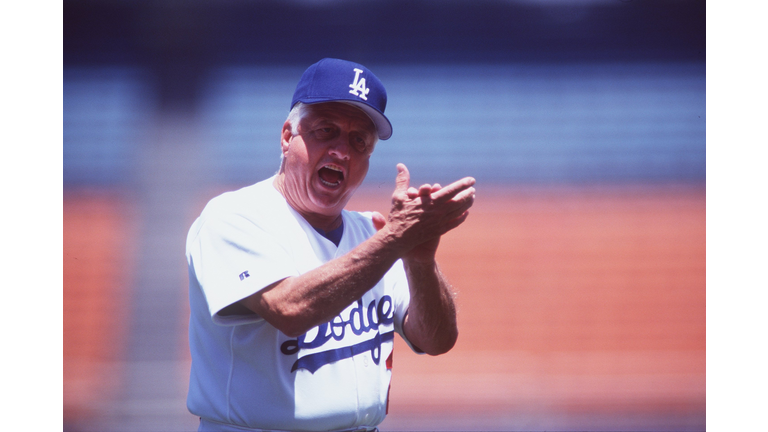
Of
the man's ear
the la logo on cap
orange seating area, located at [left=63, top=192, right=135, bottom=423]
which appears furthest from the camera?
orange seating area, located at [left=63, top=192, right=135, bottom=423]

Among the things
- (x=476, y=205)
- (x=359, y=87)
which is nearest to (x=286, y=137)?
(x=359, y=87)

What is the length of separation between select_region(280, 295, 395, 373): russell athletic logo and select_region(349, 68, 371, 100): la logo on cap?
2.20ft

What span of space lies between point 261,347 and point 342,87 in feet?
2.72

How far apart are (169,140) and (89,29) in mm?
1160

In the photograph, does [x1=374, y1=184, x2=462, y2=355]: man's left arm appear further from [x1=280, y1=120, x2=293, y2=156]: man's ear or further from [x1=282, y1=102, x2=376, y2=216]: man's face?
[x1=280, y1=120, x2=293, y2=156]: man's ear

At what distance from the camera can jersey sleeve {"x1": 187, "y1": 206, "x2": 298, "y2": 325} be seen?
120 centimetres

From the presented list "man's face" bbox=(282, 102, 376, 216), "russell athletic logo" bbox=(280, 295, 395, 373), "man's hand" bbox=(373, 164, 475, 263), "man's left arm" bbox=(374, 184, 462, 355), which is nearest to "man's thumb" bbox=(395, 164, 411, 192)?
"man's hand" bbox=(373, 164, 475, 263)

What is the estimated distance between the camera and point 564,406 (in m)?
3.71

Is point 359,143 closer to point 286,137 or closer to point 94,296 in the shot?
point 286,137

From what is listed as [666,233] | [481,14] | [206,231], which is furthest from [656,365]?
[206,231]

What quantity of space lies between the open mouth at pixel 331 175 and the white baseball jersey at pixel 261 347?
0.19 meters

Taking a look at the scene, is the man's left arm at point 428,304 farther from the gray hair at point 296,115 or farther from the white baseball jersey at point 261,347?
the gray hair at point 296,115

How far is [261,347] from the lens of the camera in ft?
4.27

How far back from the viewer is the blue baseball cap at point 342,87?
1486mm
